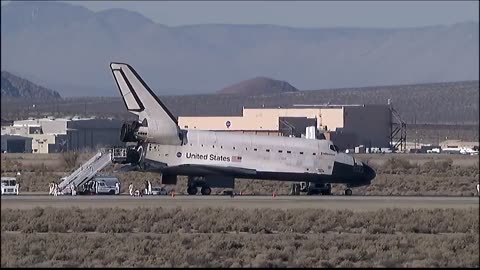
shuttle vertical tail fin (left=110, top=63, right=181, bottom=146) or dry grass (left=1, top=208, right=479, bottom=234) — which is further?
shuttle vertical tail fin (left=110, top=63, right=181, bottom=146)

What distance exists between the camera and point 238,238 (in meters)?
34.4

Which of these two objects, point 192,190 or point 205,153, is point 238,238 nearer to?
point 192,190

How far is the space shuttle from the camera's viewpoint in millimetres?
58156

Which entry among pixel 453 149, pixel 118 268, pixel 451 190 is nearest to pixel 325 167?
pixel 451 190

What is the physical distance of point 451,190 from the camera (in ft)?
211

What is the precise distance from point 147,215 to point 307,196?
1708cm

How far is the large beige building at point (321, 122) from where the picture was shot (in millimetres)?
105312

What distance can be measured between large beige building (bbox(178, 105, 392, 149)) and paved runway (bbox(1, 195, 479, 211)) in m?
45.3

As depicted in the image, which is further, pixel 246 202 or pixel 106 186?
pixel 106 186

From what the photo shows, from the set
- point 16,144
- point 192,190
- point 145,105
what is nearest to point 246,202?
point 192,190

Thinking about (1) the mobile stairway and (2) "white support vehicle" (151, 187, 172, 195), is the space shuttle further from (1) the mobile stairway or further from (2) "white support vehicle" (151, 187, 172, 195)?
(2) "white support vehicle" (151, 187, 172, 195)

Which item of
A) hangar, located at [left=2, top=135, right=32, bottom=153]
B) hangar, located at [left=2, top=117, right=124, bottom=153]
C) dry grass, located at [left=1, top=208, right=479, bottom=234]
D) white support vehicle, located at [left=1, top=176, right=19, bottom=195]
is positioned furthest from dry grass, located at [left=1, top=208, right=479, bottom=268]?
hangar, located at [left=2, top=135, right=32, bottom=153]

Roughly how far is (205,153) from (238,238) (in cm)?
2435

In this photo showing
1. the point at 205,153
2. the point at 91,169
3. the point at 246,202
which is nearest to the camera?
the point at 246,202
